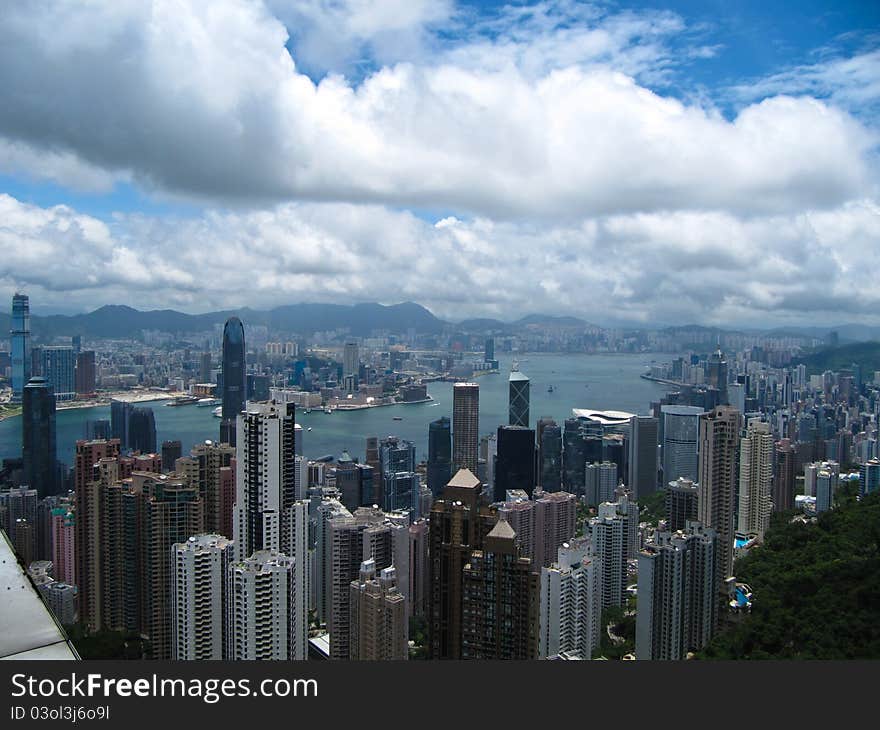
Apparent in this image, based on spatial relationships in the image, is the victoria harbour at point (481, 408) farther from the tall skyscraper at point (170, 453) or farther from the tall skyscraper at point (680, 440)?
the tall skyscraper at point (680, 440)

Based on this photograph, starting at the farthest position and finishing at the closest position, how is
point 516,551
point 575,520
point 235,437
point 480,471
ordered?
1. point 480,471
2. point 575,520
3. point 235,437
4. point 516,551

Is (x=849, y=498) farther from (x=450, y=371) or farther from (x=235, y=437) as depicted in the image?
(x=235, y=437)

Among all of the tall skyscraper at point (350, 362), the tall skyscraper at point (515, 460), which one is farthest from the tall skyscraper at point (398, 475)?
the tall skyscraper at point (515, 460)

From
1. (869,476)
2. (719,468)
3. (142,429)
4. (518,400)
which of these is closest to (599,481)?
(518,400)

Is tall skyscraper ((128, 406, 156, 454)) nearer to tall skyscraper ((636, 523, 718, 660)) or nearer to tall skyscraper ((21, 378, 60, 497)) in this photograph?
tall skyscraper ((21, 378, 60, 497))

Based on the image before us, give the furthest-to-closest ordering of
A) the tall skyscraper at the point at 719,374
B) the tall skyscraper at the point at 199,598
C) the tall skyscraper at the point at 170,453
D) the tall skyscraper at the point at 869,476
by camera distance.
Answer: the tall skyscraper at the point at 719,374, the tall skyscraper at the point at 869,476, the tall skyscraper at the point at 170,453, the tall skyscraper at the point at 199,598

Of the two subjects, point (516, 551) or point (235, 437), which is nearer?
point (516, 551)

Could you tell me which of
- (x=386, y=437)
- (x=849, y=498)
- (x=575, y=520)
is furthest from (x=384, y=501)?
(x=849, y=498)

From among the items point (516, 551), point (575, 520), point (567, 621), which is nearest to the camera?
point (516, 551)
